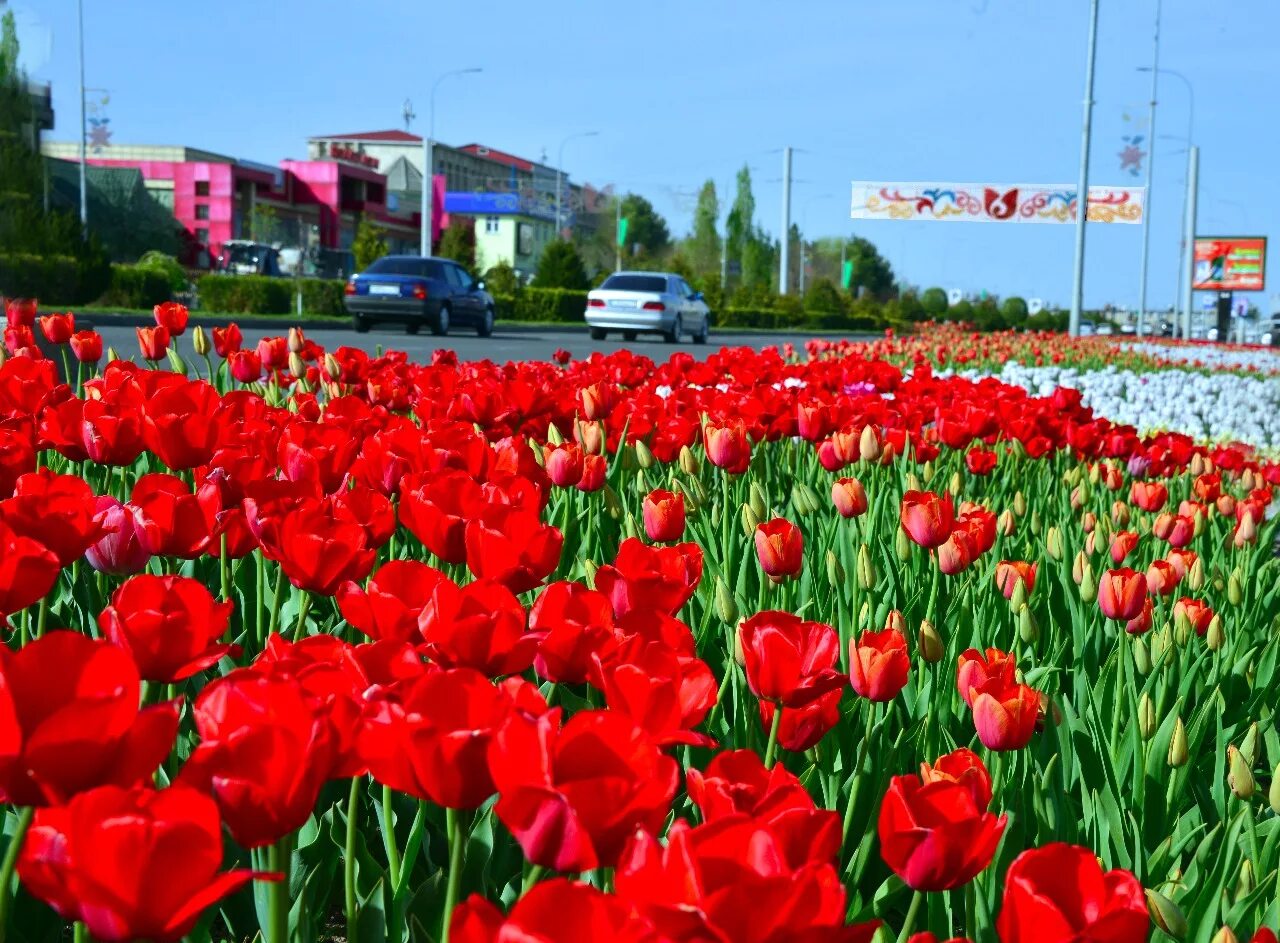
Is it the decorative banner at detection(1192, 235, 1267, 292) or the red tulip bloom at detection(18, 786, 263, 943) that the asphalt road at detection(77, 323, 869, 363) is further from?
the decorative banner at detection(1192, 235, 1267, 292)

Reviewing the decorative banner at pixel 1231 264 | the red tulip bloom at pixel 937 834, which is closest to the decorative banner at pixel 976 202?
the decorative banner at pixel 1231 264

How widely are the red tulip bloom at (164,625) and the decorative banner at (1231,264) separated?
48.2 meters

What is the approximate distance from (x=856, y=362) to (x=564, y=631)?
420cm

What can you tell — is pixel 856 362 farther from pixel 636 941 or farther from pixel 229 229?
pixel 229 229

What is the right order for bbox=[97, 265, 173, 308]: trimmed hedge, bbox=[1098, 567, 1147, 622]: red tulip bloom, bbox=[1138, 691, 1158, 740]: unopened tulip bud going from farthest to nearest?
bbox=[97, 265, 173, 308]: trimmed hedge, bbox=[1098, 567, 1147, 622]: red tulip bloom, bbox=[1138, 691, 1158, 740]: unopened tulip bud

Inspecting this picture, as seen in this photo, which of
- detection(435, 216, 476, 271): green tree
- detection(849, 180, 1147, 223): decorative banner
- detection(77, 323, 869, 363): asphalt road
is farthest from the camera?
detection(435, 216, 476, 271): green tree

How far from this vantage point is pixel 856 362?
526 cm

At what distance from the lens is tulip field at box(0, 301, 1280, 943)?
2.49ft

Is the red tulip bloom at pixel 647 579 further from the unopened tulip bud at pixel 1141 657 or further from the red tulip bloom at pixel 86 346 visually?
the red tulip bloom at pixel 86 346

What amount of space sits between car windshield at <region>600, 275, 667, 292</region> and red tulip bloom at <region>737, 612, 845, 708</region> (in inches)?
929

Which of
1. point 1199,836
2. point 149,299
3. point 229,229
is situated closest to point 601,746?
point 1199,836

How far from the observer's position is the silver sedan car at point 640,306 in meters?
24.2

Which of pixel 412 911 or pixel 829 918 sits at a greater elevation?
pixel 829 918

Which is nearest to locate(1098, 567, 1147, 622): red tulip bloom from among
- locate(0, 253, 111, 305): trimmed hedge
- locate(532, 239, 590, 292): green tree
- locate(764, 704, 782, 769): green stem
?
locate(764, 704, 782, 769): green stem
